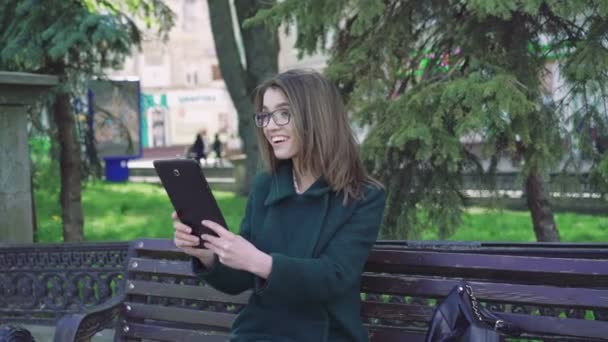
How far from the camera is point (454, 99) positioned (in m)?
5.02

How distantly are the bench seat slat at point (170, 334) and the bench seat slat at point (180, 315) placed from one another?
A: 37 millimetres

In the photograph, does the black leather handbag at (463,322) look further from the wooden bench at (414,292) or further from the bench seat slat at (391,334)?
the bench seat slat at (391,334)

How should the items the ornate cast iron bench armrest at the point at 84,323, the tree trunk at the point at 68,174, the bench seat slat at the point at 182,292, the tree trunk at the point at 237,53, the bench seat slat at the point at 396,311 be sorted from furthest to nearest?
the tree trunk at the point at 237,53
the tree trunk at the point at 68,174
the bench seat slat at the point at 182,292
the ornate cast iron bench armrest at the point at 84,323
the bench seat slat at the point at 396,311

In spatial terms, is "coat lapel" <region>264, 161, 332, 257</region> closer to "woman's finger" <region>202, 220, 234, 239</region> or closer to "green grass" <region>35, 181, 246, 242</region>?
"woman's finger" <region>202, 220, 234, 239</region>

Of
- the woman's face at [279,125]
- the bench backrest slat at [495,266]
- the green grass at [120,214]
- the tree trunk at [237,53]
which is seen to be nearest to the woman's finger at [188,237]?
the woman's face at [279,125]

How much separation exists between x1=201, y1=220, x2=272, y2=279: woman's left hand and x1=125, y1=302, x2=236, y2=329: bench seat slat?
1.01 meters

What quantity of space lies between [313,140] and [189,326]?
128 cm

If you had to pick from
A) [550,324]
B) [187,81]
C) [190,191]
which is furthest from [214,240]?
[187,81]

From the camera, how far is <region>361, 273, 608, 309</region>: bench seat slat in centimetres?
295

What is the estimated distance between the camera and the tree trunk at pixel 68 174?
945 centimetres

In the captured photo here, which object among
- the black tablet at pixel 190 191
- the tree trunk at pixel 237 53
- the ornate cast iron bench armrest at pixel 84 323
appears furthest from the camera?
the tree trunk at pixel 237 53

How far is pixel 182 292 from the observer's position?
390 centimetres

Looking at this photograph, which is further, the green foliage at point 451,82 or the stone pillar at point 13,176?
the stone pillar at point 13,176

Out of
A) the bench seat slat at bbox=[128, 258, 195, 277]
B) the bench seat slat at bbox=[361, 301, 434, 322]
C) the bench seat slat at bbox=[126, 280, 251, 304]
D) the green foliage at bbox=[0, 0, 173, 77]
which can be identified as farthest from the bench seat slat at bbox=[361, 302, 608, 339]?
the green foliage at bbox=[0, 0, 173, 77]
